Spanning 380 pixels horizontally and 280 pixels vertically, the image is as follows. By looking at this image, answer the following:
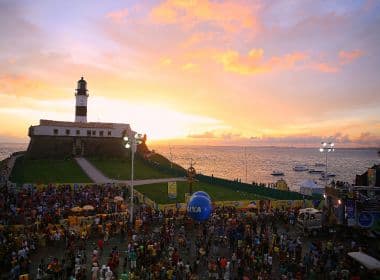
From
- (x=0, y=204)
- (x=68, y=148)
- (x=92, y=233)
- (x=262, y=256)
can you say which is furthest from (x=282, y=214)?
(x=68, y=148)

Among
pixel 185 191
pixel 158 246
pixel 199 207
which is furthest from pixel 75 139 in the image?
pixel 158 246

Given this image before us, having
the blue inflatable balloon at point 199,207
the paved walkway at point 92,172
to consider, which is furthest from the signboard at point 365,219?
the paved walkway at point 92,172

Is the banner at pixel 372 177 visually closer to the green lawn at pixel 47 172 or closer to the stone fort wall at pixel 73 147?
the green lawn at pixel 47 172

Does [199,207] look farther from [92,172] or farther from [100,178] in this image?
[92,172]

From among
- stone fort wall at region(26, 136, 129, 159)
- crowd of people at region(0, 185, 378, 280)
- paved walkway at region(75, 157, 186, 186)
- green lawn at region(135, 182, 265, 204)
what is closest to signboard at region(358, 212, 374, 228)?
crowd of people at region(0, 185, 378, 280)

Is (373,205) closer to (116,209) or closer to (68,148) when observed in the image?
(116,209)

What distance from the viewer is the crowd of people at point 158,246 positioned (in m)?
18.0

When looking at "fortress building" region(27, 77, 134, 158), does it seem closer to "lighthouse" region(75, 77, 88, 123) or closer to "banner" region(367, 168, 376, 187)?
"lighthouse" region(75, 77, 88, 123)

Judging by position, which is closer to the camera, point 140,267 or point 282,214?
point 140,267

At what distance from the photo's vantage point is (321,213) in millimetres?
28328

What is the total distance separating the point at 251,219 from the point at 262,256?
25.1ft

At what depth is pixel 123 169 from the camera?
57.2 m

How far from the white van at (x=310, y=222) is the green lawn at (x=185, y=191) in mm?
10758

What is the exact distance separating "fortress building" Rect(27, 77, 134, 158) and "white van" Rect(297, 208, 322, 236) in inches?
1602
